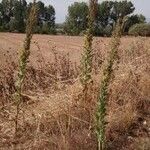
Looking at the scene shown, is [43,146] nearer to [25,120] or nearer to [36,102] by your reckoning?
[25,120]

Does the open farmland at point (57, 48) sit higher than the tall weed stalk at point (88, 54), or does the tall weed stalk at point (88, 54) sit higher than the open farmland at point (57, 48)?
the tall weed stalk at point (88, 54)

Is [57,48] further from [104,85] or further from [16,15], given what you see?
[16,15]

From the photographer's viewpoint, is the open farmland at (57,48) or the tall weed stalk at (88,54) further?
the open farmland at (57,48)

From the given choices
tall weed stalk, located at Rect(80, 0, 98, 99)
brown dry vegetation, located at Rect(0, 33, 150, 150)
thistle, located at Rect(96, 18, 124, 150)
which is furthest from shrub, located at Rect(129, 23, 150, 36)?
thistle, located at Rect(96, 18, 124, 150)

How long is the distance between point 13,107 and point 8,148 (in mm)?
1694

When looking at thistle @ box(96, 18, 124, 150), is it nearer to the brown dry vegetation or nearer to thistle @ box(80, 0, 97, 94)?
the brown dry vegetation

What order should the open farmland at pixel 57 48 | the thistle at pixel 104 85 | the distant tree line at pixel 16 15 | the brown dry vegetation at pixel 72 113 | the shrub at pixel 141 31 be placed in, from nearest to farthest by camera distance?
the thistle at pixel 104 85 < the brown dry vegetation at pixel 72 113 < the open farmland at pixel 57 48 < the shrub at pixel 141 31 < the distant tree line at pixel 16 15

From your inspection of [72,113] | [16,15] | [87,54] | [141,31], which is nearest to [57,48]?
[141,31]

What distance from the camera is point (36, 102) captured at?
8836mm

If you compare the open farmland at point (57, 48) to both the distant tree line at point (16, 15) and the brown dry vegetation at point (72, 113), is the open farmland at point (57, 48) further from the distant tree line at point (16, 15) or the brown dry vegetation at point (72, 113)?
the distant tree line at point (16, 15)

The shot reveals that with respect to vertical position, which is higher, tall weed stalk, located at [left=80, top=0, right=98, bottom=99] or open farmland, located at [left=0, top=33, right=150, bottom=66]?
tall weed stalk, located at [left=80, top=0, right=98, bottom=99]

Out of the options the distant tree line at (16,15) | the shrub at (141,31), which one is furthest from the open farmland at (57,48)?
the distant tree line at (16,15)

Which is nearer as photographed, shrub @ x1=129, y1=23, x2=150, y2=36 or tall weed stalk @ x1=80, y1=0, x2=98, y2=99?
tall weed stalk @ x1=80, y1=0, x2=98, y2=99

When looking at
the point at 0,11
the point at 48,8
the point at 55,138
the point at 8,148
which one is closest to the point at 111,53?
the point at 55,138
